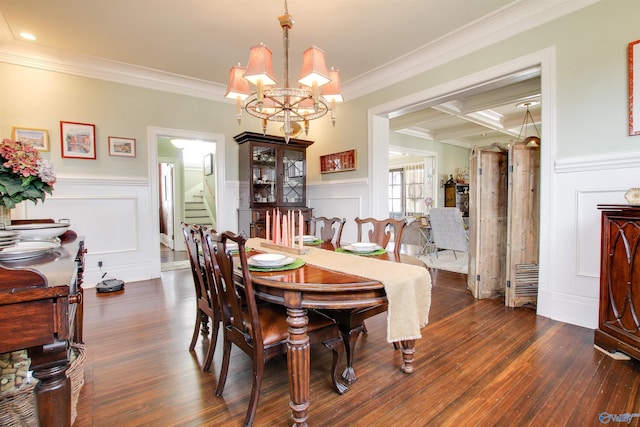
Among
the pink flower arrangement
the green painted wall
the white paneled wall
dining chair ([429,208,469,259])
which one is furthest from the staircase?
the pink flower arrangement

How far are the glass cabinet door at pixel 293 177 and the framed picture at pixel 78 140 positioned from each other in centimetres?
245

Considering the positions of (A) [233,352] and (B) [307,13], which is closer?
(A) [233,352]

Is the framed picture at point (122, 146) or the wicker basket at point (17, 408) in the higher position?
the framed picture at point (122, 146)

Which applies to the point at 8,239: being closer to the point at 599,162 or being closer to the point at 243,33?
the point at 243,33

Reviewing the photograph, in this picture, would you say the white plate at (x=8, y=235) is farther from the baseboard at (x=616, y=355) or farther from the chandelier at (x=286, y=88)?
the baseboard at (x=616, y=355)

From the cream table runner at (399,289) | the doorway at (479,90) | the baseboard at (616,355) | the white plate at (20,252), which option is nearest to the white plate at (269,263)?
the cream table runner at (399,289)

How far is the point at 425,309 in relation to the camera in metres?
1.59

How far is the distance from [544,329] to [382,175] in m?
2.55

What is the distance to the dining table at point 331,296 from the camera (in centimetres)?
133

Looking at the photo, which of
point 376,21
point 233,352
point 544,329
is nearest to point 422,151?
point 376,21

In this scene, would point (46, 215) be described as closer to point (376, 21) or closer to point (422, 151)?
point (376, 21)

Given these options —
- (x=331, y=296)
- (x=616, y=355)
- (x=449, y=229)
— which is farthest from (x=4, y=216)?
(x=449, y=229)

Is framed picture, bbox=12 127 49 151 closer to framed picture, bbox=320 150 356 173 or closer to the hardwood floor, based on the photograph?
the hardwood floor

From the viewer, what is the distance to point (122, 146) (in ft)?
12.8
